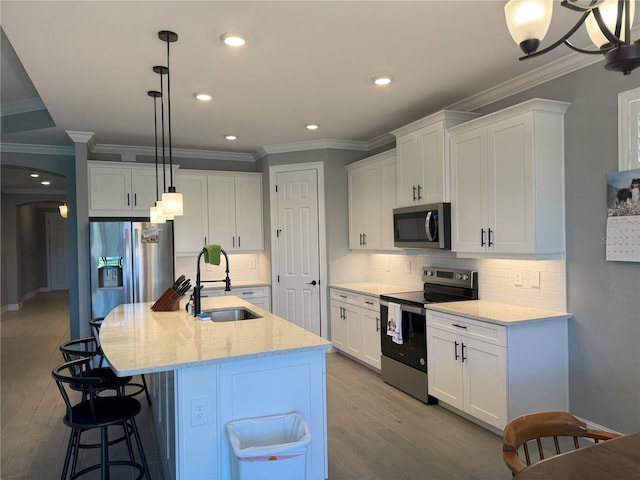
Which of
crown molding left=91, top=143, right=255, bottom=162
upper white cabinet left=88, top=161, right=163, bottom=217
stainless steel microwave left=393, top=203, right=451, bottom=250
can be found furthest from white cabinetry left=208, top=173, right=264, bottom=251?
stainless steel microwave left=393, top=203, right=451, bottom=250

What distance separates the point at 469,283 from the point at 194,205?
3.54 meters

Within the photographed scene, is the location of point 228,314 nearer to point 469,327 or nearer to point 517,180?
point 469,327

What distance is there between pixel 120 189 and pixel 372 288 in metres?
3.12

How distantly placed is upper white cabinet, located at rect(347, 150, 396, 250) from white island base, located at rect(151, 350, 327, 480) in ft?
8.61

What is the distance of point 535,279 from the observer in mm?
3455

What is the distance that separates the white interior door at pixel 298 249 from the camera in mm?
5586

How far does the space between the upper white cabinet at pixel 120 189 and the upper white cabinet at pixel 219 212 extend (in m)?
0.43

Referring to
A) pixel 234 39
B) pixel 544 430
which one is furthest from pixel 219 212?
pixel 544 430

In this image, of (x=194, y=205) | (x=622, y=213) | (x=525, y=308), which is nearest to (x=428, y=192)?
(x=525, y=308)

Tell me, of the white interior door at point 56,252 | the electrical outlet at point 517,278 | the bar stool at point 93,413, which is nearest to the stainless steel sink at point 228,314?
the bar stool at point 93,413

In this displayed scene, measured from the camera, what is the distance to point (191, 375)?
2158mm

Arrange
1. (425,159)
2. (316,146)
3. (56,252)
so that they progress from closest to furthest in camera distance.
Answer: (425,159) < (316,146) < (56,252)

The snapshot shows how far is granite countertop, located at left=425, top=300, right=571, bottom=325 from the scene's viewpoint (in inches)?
Result: 121

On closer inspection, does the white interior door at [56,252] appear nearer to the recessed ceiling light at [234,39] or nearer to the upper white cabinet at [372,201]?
the upper white cabinet at [372,201]
